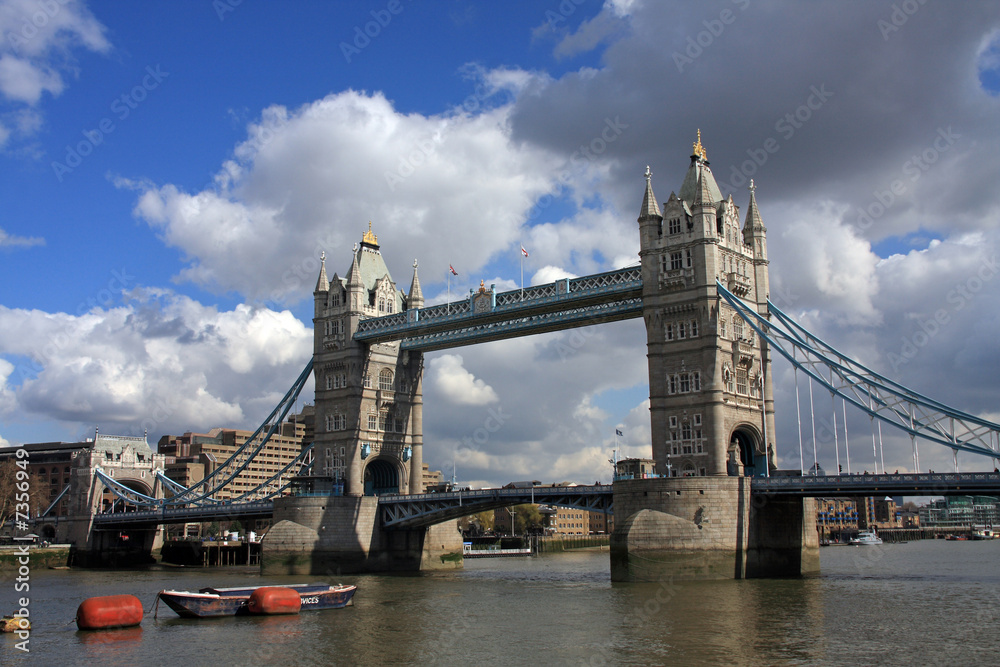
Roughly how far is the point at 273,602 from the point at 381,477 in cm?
4344

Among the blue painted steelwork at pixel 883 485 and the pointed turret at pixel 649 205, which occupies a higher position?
the pointed turret at pixel 649 205

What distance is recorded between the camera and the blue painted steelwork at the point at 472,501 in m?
67.5

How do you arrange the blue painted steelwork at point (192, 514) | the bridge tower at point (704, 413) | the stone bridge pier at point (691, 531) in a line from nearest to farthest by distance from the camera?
the stone bridge pier at point (691, 531) < the bridge tower at point (704, 413) < the blue painted steelwork at point (192, 514)

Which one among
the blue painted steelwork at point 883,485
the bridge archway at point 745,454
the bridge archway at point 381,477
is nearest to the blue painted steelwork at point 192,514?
the bridge archway at point 381,477

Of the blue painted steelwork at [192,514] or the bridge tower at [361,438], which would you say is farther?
the blue painted steelwork at [192,514]

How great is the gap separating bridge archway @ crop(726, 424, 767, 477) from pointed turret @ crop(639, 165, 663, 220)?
53.4 ft

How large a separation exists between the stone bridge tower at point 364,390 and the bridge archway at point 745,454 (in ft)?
105

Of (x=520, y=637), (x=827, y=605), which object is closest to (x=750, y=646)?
(x=520, y=637)

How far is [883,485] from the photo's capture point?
54.4 meters

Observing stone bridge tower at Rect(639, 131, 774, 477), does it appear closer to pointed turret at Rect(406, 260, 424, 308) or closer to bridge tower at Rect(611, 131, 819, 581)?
bridge tower at Rect(611, 131, 819, 581)

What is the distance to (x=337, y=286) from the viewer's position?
9050 cm

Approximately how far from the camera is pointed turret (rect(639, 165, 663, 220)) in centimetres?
6838

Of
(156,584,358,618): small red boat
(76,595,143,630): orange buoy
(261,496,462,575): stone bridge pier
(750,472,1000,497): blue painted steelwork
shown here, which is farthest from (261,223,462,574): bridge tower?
(750,472,1000,497): blue painted steelwork

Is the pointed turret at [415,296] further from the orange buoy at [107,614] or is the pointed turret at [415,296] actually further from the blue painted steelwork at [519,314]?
the orange buoy at [107,614]
